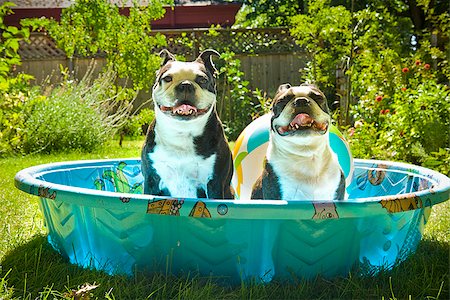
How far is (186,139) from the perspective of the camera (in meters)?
2.25

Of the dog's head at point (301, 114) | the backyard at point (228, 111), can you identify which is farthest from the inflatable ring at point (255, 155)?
the dog's head at point (301, 114)

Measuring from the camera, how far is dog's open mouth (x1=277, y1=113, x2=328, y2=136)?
2.10 m

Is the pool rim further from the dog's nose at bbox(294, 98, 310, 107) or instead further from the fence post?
the fence post

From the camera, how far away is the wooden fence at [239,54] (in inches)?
427

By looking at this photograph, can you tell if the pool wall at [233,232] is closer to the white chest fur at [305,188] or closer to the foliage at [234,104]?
the white chest fur at [305,188]

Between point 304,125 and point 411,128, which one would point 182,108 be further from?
point 411,128

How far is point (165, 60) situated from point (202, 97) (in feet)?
1.10

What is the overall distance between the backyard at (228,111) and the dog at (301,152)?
13.3 inches

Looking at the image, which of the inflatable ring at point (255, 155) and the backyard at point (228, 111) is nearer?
the backyard at point (228, 111)

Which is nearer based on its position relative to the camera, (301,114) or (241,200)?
(241,200)

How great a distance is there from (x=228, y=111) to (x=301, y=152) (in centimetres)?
748

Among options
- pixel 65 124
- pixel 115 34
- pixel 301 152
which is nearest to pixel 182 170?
pixel 301 152

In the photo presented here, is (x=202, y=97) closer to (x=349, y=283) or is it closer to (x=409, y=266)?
(x=349, y=283)

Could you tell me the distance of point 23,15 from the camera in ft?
48.5
